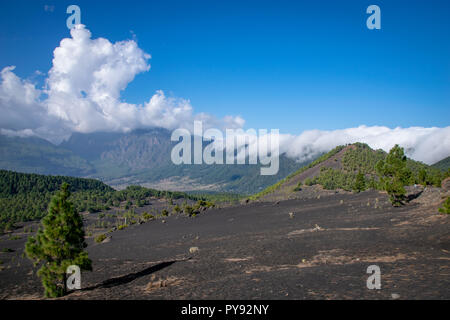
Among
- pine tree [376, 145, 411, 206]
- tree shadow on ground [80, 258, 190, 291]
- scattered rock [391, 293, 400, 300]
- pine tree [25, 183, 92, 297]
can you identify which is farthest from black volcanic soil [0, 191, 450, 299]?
pine tree [376, 145, 411, 206]

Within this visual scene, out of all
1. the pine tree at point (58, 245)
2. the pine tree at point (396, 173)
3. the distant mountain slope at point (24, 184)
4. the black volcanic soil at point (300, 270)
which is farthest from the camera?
the distant mountain slope at point (24, 184)

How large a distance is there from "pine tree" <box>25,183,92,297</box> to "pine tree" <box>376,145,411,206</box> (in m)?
38.4

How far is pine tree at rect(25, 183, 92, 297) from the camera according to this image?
54.6 feet

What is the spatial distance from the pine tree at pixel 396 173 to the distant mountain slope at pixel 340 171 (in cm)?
5175

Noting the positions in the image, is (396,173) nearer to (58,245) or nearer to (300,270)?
(300,270)

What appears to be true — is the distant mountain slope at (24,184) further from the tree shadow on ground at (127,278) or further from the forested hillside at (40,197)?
the tree shadow on ground at (127,278)

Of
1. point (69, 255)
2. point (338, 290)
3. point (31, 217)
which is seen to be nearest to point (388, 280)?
Answer: point (338, 290)

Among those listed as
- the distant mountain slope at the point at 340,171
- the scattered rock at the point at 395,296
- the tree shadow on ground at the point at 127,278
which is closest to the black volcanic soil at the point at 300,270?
the tree shadow on ground at the point at 127,278

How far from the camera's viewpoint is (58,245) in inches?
665

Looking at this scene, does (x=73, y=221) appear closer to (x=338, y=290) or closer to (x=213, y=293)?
(x=213, y=293)

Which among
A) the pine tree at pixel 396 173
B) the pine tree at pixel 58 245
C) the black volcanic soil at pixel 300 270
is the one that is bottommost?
the black volcanic soil at pixel 300 270

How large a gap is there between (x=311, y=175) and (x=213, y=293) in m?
115

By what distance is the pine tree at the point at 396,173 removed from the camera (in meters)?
39.5

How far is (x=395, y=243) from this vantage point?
22.6 metres
